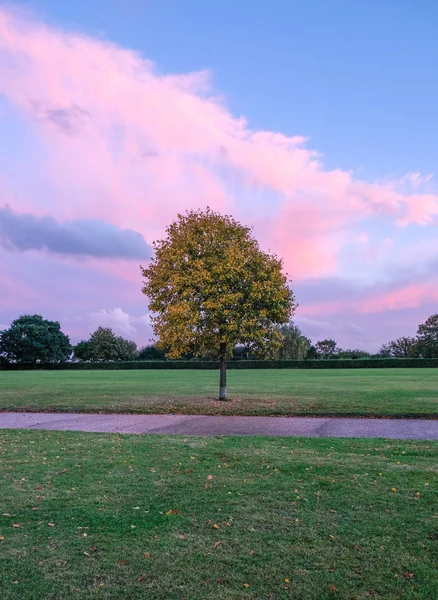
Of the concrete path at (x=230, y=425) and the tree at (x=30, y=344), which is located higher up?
the tree at (x=30, y=344)

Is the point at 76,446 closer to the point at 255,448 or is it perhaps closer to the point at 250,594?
the point at 255,448

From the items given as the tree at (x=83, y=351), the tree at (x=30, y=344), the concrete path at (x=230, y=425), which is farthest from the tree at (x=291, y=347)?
the concrete path at (x=230, y=425)

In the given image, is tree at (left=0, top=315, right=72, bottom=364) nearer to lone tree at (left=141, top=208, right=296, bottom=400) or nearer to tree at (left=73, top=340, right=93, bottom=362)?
tree at (left=73, top=340, right=93, bottom=362)

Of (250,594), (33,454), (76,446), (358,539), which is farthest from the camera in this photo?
(76,446)

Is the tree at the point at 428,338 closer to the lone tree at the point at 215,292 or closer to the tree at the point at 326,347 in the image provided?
the tree at the point at 326,347

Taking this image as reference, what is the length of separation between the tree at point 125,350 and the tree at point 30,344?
52.6ft

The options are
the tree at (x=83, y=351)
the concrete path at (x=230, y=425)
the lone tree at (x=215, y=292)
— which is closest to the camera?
the concrete path at (x=230, y=425)

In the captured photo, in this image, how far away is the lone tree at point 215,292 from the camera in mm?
17516

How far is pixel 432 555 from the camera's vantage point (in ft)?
14.3

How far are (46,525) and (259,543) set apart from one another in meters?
2.23

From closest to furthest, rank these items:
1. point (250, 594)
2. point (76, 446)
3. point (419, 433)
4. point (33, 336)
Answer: point (250, 594)
point (76, 446)
point (419, 433)
point (33, 336)

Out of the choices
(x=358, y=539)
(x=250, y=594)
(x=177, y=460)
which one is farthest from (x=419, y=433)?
(x=250, y=594)

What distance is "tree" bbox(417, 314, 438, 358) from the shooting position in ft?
314

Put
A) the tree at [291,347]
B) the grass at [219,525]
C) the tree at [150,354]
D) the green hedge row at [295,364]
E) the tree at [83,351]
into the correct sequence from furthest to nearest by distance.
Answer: the tree at [83,351] < the tree at [150,354] < the tree at [291,347] < the green hedge row at [295,364] < the grass at [219,525]
